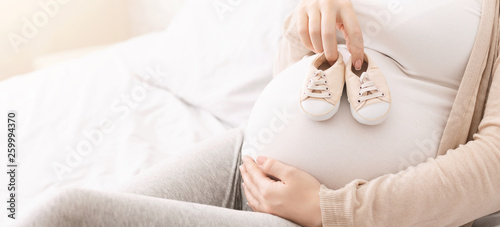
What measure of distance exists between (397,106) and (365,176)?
0.15 metres

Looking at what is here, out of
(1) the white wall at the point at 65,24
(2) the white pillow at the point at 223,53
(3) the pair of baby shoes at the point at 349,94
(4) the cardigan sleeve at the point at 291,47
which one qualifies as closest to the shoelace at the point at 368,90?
(3) the pair of baby shoes at the point at 349,94

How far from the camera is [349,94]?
835 mm

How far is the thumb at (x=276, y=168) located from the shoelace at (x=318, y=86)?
14cm

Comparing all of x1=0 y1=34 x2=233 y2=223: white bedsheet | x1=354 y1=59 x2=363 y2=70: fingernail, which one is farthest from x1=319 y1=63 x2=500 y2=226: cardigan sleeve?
x1=0 y1=34 x2=233 y2=223: white bedsheet

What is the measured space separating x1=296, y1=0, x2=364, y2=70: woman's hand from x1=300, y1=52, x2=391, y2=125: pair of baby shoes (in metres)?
0.04

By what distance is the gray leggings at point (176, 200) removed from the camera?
1.99 ft

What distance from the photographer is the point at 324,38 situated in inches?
34.6

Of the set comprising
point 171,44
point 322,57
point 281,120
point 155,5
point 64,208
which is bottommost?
point 64,208

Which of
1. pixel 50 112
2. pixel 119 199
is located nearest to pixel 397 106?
pixel 119 199

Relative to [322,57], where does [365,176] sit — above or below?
below

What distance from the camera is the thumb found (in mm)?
800

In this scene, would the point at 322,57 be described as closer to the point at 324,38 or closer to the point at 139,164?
the point at 324,38

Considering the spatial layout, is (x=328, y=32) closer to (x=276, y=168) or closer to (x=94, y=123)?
(x=276, y=168)

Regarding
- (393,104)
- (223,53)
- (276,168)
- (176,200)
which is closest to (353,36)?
(393,104)
